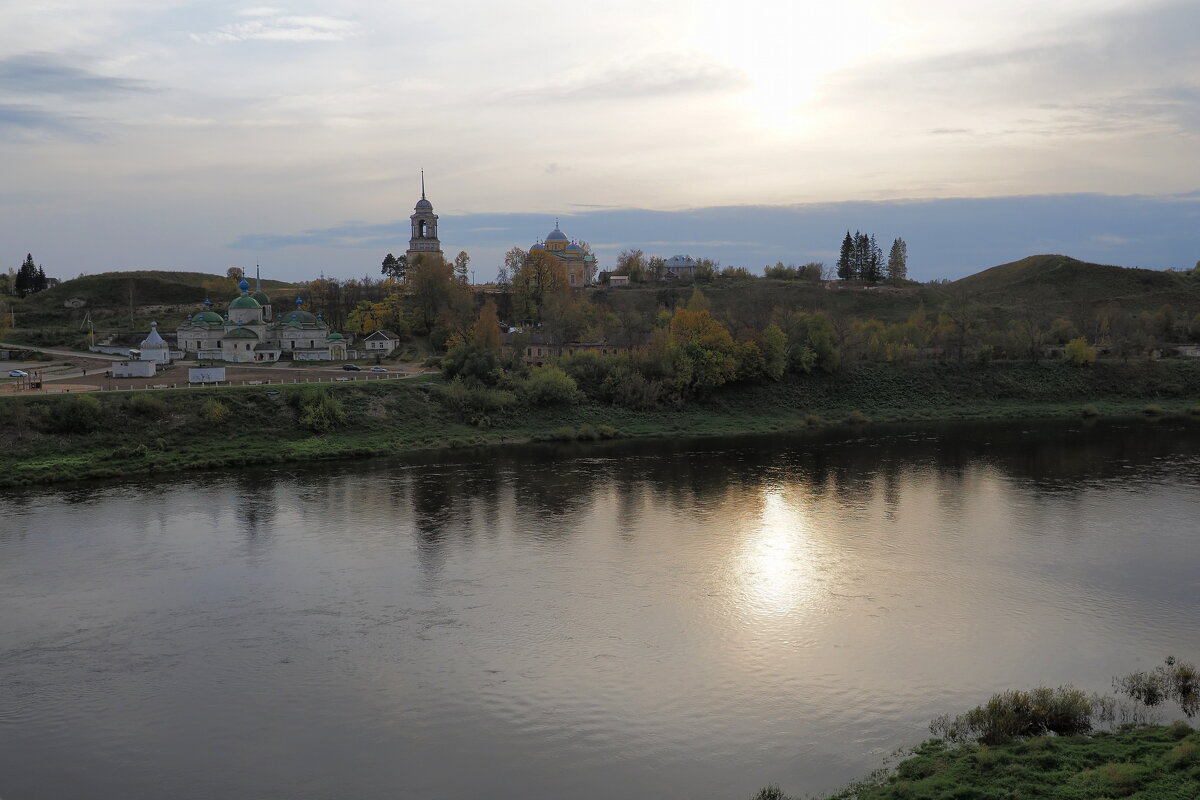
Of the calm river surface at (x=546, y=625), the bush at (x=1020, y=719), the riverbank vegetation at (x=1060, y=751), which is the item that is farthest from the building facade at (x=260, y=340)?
the riverbank vegetation at (x=1060, y=751)

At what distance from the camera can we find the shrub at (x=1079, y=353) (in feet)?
181

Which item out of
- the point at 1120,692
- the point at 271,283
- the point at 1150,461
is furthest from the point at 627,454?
the point at 271,283

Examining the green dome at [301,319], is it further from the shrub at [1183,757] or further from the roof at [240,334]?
the shrub at [1183,757]

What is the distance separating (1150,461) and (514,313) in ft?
156

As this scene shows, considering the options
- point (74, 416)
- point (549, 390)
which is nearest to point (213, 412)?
point (74, 416)

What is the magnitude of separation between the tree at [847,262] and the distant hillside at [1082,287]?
10205 mm

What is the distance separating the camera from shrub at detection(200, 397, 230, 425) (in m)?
36.9

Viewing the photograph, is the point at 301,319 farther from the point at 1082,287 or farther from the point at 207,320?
the point at 1082,287

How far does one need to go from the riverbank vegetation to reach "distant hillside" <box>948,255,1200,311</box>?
70947 mm

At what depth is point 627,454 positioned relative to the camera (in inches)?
1486

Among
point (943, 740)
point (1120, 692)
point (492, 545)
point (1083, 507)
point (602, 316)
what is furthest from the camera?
point (602, 316)

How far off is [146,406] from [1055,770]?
33.9 metres

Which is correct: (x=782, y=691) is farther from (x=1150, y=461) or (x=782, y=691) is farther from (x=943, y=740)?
(x=1150, y=461)

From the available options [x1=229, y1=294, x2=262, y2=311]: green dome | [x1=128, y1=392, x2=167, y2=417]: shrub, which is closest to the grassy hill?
[x1=229, y1=294, x2=262, y2=311]: green dome
